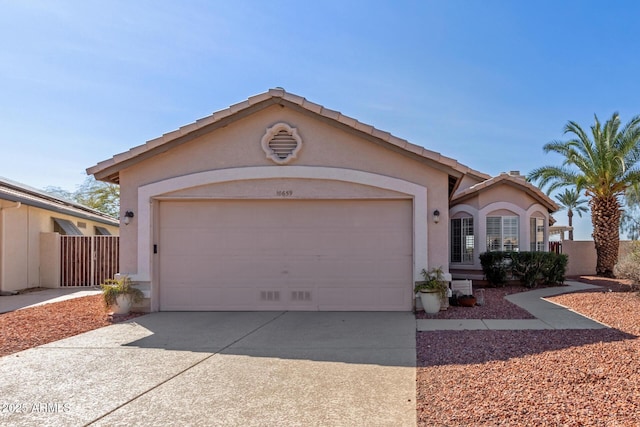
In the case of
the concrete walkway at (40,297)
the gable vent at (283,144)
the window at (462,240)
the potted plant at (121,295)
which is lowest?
the concrete walkway at (40,297)

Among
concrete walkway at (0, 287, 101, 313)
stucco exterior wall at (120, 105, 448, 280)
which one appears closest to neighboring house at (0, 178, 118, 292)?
concrete walkway at (0, 287, 101, 313)

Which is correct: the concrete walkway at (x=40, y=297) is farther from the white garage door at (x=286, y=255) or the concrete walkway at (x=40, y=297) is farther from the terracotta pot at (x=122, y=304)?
the white garage door at (x=286, y=255)

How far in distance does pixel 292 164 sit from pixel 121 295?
4705 millimetres

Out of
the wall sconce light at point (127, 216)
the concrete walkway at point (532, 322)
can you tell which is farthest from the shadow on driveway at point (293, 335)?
the wall sconce light at point (127, 216)

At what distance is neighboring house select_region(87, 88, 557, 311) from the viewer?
1007cm

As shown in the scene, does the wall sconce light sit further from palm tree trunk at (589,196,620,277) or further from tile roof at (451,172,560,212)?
palm tree trunk at (589,196,620,277)

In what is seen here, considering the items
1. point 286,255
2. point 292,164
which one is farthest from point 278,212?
point 292,164

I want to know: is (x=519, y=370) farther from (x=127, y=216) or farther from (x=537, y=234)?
A: (x=537, y=234)

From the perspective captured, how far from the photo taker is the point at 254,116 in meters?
10.3

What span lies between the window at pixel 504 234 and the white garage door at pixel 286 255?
7897mm

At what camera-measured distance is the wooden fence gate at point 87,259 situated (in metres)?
16.2

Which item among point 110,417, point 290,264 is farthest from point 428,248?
point 110,417

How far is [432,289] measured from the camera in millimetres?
9531

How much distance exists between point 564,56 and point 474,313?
10.8 metres
